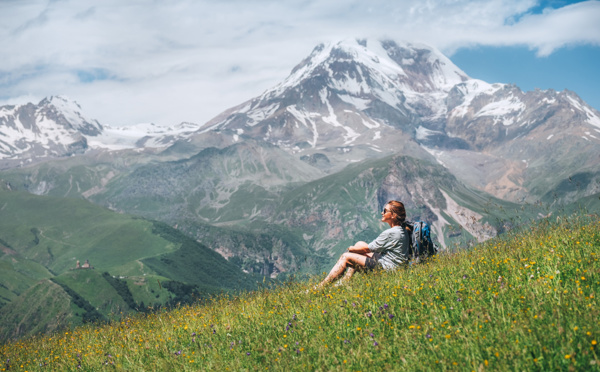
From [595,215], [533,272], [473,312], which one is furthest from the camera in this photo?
[595,215]

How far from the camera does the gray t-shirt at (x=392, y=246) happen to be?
Answer: 12.3 meters

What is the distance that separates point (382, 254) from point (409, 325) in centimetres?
562

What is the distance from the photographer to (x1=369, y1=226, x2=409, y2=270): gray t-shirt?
40.4ft

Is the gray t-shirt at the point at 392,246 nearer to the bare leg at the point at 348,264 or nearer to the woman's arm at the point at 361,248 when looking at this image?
the woman's arm at the point at 361,248

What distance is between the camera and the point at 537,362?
5.37 metres

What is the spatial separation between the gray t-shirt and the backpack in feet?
0.65

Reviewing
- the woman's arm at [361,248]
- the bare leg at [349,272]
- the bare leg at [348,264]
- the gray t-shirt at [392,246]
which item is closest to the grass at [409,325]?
the bare leg at [349,272]

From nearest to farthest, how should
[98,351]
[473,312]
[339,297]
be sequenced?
[473,312]
[339,297]
[98,351]

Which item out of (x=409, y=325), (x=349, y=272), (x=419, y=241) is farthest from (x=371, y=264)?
(x=409, y=325)

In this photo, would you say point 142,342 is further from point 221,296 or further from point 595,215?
point 595,215

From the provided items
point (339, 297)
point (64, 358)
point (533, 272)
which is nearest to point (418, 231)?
point (339, 297)

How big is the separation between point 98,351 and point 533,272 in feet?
26.1

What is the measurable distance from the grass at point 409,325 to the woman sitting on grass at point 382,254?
0.85 meters

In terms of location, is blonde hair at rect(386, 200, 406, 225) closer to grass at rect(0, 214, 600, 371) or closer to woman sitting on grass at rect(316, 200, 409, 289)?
woman sitting on grass at rect(316, 200, 409, 289)
